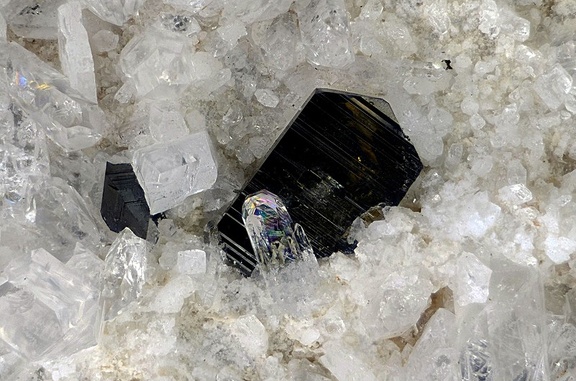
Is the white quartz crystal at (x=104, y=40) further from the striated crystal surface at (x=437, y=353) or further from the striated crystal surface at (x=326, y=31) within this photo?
the striated crystal surface at (x=437, y=353)

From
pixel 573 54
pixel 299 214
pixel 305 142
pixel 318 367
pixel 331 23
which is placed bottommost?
pixel 318 367

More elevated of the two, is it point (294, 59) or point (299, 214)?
point (294, 59)

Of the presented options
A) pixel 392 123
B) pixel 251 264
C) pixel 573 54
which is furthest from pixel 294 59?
pixel 573 54

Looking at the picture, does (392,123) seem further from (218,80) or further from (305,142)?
(218,80)

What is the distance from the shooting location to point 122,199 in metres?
1.32

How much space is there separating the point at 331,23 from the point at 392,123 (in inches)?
7.9

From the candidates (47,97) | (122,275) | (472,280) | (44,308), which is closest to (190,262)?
(122,275)

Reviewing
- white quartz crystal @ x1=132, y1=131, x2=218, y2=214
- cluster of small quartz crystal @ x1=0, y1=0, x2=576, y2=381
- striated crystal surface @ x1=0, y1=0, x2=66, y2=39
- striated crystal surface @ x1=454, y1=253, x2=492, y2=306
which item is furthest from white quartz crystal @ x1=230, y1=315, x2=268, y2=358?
striated crystal surface @ x1=0, y1=0, x2=66, y2=39

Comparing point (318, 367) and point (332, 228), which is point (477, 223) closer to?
point (332, 228)

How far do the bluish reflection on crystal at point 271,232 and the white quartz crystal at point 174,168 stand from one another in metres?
0.09

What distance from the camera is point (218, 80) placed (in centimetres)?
134

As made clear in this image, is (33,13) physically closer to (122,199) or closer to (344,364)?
(122,199)

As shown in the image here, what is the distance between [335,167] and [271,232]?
0.52 ft

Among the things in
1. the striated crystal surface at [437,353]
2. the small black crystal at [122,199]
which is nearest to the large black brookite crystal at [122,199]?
the small black crystal at [122,199]
